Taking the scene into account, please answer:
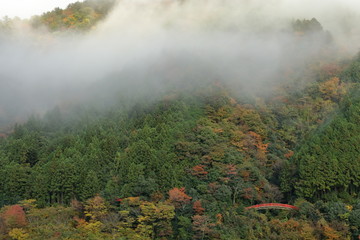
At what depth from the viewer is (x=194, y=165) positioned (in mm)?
40781

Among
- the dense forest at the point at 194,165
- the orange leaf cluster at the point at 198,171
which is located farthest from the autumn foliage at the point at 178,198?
the orange leaf cluster at the point at 198,171

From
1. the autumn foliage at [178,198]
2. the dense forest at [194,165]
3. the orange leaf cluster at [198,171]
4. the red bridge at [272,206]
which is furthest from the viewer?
the orange leaf cluster at [198,171]

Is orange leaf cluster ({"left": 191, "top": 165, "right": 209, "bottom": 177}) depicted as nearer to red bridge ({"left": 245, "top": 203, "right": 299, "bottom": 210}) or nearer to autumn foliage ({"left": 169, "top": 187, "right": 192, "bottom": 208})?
autumn foliage ({"left": 169, "top": 187, "right": 192, "bottom": 208})

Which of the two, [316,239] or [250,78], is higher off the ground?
[250,78]

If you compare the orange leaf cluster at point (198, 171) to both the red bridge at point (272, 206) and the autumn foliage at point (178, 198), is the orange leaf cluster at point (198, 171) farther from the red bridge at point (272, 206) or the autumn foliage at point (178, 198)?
the red bridge at point (272, 206)

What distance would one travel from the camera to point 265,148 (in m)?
45.2

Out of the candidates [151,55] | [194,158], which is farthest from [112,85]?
[194,158]

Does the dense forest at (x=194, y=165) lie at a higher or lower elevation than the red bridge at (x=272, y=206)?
higher

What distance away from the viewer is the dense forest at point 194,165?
33.1 meters

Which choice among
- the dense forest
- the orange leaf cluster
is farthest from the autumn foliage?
the orange leaf cluster

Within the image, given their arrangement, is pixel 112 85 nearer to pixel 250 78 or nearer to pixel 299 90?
pixel 250 78

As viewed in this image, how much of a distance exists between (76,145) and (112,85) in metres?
19.7

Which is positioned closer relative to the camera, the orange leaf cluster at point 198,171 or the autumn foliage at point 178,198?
the autumn foliage at point 178,198

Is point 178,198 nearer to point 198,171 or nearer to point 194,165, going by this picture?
point 198,171
